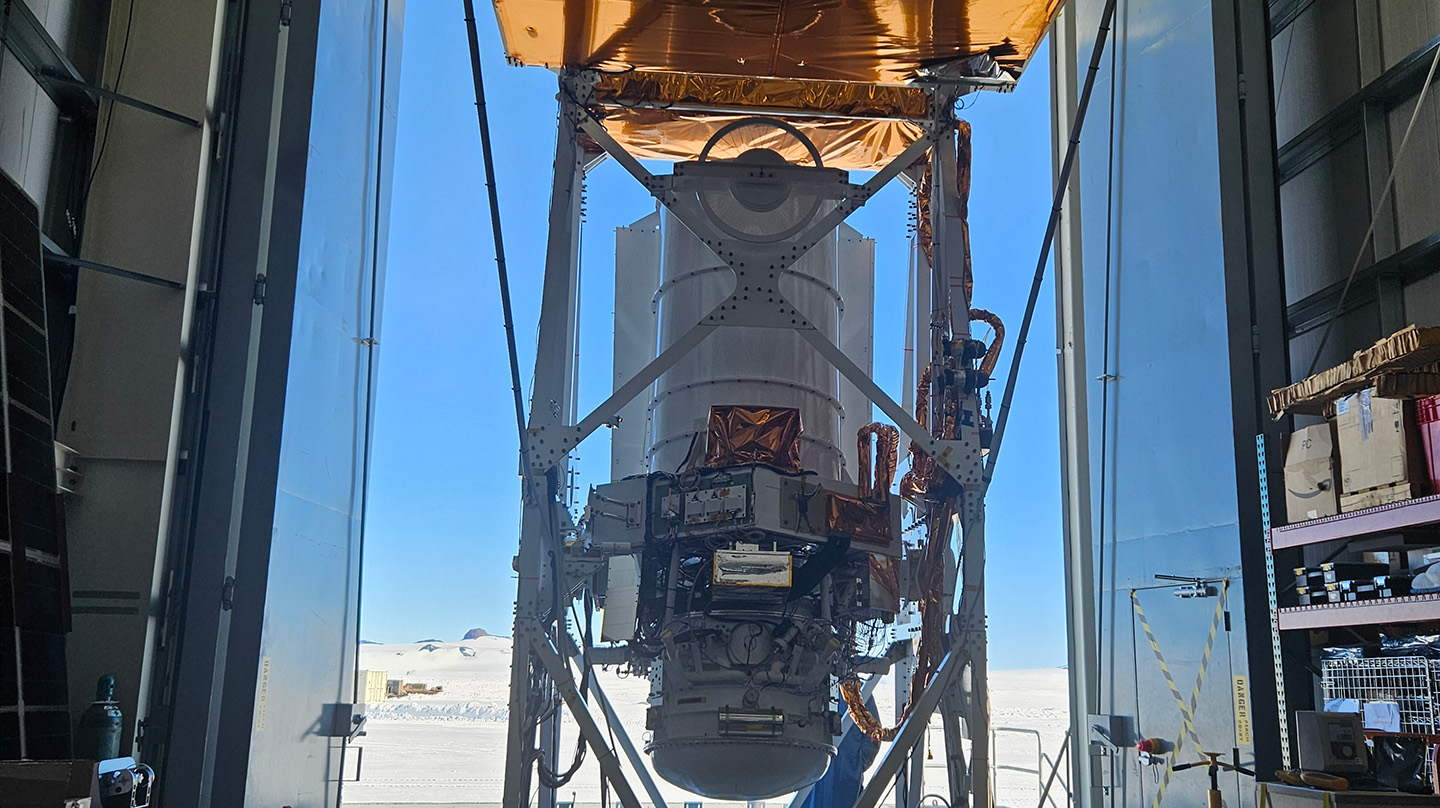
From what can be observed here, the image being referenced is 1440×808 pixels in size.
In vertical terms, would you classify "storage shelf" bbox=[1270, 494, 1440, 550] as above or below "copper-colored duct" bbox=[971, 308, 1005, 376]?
below

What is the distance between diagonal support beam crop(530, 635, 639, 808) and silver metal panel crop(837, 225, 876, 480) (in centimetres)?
323

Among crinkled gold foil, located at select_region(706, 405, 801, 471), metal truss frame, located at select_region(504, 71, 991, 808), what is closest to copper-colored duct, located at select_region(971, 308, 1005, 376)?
metal truss frame, located at select_region(504, 71, 991, 808)

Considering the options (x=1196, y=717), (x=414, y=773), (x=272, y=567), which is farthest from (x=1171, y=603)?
(x=414, y=773)

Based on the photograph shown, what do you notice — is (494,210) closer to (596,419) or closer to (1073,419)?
(596,419)

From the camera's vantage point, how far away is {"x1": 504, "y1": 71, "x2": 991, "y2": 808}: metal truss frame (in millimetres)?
7160

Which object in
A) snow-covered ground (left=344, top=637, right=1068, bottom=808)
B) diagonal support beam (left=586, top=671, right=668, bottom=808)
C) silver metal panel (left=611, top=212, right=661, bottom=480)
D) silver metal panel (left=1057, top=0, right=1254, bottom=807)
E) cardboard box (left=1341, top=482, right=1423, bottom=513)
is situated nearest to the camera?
cardboard box (left=1341, top=482, right=1423, bottom=513)

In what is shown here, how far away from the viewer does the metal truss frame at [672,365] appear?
7.16 meters

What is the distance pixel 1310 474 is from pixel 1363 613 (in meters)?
0.84

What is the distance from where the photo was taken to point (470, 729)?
1220 inches

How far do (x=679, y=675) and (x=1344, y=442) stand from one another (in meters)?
4.35

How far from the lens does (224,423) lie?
20.0 feet

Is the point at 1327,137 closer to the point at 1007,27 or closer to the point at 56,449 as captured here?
the point at 1007,27

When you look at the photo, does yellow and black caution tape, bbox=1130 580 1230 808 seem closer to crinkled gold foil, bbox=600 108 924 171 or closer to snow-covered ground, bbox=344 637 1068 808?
snow-covered ground, bbox=344 637 1068 808

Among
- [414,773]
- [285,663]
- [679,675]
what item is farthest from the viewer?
[414,773]
